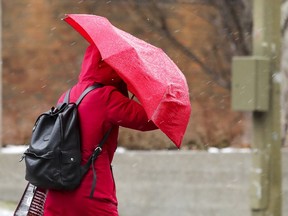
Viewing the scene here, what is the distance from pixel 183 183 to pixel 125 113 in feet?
14.3

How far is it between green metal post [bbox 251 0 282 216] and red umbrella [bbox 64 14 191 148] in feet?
5.13

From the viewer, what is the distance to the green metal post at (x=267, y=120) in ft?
21.6

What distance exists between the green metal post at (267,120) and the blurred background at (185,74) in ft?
7.67

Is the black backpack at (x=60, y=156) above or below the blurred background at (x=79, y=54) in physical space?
above

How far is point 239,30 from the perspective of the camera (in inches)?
409

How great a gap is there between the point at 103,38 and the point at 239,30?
540cm

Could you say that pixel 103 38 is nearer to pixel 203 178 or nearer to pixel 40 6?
pixel 203 178

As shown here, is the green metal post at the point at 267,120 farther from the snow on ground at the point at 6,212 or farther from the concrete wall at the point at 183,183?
the snow on ground at the point at 6,212

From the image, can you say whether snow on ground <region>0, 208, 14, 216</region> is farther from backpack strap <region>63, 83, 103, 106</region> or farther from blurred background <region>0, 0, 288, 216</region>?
backpack strap <region>63, 83, 103, 106</region>

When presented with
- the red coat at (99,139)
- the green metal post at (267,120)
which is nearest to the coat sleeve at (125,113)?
the red coat at (99,139)

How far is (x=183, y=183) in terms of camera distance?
9242 millimetres

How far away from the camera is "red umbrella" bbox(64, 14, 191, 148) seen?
195 inches

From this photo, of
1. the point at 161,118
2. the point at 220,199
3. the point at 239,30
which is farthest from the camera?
the point at 239,30

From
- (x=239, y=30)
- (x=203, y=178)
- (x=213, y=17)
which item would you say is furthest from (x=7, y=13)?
(x=203, y=178)
